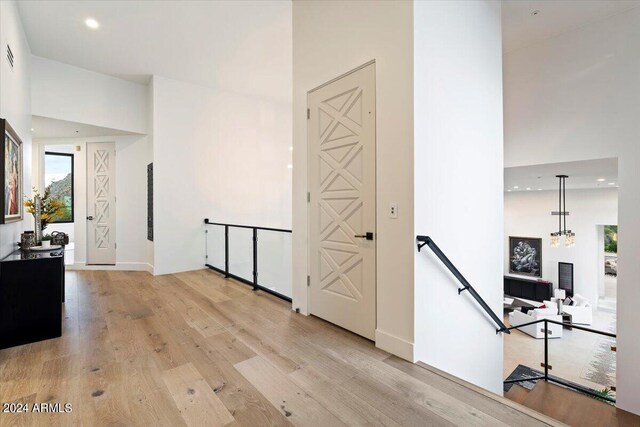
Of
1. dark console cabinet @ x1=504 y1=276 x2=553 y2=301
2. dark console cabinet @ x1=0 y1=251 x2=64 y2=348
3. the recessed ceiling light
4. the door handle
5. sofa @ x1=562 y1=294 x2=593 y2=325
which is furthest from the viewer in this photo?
dark console cabinet @ x1=504 y1=276 x2=553 y2=301

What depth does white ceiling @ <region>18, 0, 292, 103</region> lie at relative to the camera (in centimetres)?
363

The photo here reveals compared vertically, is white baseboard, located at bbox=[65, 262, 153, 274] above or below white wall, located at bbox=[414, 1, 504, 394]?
below

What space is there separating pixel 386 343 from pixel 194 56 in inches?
191

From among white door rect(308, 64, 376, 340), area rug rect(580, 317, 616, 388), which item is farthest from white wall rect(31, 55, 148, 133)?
area rug rect(580, 317, 616, 388)

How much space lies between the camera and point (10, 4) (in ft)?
10.5

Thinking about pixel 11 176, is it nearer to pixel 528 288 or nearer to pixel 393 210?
pixel 393 210

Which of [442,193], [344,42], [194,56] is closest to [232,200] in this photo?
[194,56]

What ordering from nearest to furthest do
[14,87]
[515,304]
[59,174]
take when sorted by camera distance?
[14,87], [59,174], [515,304]

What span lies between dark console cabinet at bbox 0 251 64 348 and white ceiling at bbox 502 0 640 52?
5.72 m

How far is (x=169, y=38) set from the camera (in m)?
4.22

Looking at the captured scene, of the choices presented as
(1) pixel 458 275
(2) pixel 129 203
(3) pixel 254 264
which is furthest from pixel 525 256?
(2) pixel 129 203

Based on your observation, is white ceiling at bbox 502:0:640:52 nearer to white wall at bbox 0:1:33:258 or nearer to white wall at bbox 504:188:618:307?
white wall at bbox 0:1:33:258

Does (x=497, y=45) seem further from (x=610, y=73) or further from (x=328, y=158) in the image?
(x=328, y=158)

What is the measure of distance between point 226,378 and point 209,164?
457 cm
